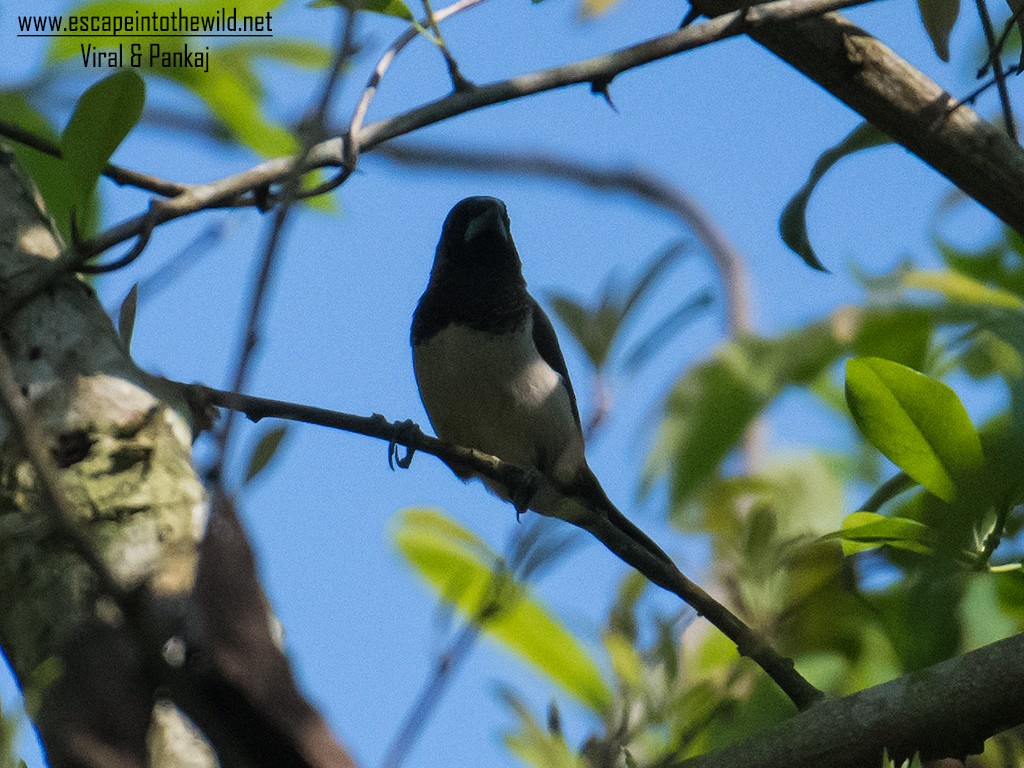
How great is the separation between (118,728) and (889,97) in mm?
1667

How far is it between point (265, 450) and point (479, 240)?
3.05 meters

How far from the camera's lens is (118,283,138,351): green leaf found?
66.2 inches

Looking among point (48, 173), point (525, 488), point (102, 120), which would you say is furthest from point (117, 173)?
point (525, 488)

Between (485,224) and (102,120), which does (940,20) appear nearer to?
(102,120)

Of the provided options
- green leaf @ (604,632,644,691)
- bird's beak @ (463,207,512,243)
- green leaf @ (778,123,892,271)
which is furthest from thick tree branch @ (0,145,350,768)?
bird's beak @ (463,207,512,243)

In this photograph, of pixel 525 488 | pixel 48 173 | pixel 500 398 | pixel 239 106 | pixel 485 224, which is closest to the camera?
pixel 48 173

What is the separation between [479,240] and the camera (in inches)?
157

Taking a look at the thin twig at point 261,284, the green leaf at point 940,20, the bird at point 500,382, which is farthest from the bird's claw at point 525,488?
the thin twig at point 261,284

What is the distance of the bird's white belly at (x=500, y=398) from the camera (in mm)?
3484

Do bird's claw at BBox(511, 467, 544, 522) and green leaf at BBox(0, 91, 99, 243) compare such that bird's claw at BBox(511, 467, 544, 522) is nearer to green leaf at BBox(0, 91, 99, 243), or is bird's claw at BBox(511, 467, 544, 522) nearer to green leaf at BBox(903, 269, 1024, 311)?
green leaf at BBox(903, 269, 1024, 311)

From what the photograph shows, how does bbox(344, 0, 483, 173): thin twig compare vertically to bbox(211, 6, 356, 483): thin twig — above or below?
above

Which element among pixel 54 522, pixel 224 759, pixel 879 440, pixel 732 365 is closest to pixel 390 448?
pixel 732 365

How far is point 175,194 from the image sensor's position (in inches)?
87.9

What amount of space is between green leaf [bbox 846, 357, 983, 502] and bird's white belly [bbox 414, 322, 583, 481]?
1.99m
